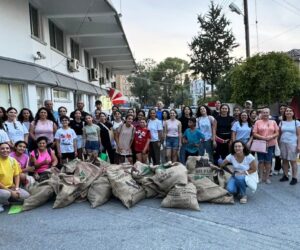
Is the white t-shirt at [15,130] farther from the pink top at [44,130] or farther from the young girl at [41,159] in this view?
the young girl at [41,159]

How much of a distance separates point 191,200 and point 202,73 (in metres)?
35.6

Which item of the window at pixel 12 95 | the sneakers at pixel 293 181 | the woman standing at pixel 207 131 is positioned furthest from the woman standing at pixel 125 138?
the window at pixel 12 95

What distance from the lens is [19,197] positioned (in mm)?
5406

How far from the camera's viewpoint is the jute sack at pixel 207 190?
534cm

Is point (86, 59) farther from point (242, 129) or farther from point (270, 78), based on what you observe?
point (242, 129)

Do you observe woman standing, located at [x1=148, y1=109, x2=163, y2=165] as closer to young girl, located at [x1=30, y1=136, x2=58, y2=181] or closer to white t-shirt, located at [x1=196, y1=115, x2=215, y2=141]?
white t-shirt, located at [x1=196, y1=115, x2=215, y2=141]

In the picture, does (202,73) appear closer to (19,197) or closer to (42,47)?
(42,47)

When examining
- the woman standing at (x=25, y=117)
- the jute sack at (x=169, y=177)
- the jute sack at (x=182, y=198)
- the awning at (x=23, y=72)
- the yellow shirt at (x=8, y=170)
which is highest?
the awning at (x=23, y=72)

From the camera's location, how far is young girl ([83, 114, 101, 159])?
722 cm

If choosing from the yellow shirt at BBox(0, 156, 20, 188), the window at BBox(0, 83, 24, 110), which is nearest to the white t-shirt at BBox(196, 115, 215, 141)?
the yellow shirt at BBox(0, 156, 20, 188)

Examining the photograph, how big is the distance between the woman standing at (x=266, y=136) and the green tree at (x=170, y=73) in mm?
69765

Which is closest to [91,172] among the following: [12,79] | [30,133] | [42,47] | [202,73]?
[30,133]

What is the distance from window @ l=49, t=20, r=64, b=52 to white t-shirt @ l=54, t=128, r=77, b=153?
790 centimetres

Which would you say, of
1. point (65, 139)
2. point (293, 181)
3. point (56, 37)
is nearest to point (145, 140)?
point (65, 139)
